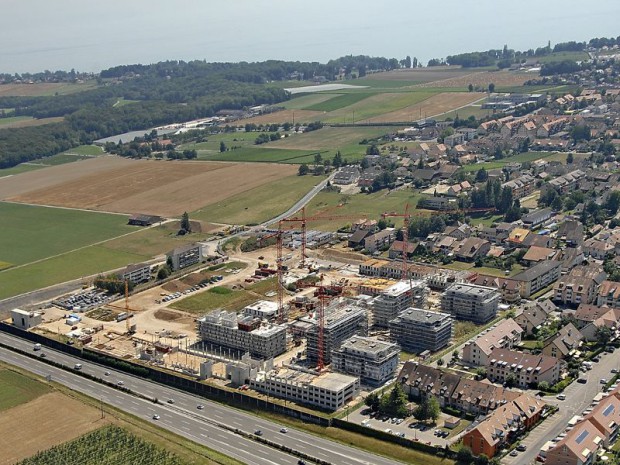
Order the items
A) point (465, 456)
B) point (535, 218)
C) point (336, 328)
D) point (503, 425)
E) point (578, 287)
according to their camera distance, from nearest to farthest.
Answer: point (465, 456) → point (503, 425) → point (336, 328) → point (578, 287) → point (535, 218)

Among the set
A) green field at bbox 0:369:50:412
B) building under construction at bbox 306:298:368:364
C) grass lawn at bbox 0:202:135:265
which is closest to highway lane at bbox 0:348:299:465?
green field at bbox 0:369:50:412

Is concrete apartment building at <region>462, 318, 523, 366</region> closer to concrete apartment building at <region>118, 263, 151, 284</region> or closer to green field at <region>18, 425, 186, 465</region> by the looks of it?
green field at <region>18, 425, 186, 465</region>

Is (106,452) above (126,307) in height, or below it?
below

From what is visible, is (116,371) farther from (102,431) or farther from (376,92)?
(376,92)

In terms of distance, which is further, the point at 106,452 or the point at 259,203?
the point at 259,203

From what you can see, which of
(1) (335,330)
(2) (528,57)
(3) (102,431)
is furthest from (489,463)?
(2) (528,57)

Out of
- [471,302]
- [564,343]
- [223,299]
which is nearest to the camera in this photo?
[564,343]

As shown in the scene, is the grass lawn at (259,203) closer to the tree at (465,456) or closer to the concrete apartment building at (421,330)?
the concrete apartment building at (421,330)

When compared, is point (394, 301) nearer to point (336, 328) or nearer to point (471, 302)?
point (471, 302)

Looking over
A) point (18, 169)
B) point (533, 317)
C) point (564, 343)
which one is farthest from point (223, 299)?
point (18, 169)
